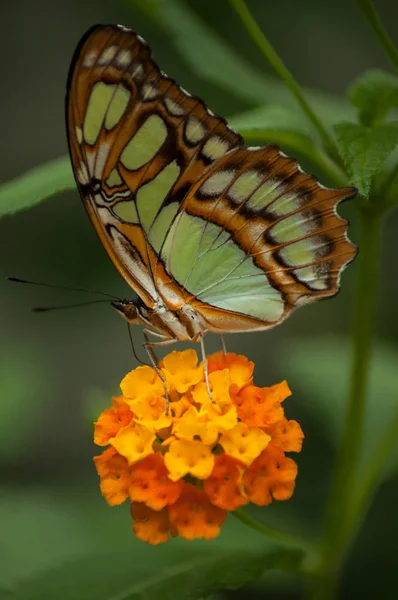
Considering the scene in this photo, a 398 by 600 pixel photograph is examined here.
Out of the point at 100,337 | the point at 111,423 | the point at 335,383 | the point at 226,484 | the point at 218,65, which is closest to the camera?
the point at 226,484

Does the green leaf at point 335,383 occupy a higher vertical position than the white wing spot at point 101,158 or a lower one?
lower

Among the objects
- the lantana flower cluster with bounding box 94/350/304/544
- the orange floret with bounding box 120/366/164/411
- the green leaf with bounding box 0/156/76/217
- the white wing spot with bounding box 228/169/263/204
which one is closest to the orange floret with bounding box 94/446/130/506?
the lantana flower cluster with bounding box 94/350/304/544

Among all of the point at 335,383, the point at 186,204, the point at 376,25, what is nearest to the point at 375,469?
the point at 186,204

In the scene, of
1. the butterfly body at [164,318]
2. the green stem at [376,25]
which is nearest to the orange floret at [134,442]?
the butterfly body at [164,318]

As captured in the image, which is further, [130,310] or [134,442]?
[130,310]

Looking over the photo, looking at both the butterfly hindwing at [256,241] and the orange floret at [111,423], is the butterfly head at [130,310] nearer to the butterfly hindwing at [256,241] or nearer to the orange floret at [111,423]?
the butterfly hindwing at [256,241]

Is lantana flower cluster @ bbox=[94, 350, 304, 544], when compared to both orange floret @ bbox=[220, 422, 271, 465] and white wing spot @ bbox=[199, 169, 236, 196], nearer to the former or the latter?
orange floret @ bbox=[220, 422, 271, 465]

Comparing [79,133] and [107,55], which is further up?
[107,55]

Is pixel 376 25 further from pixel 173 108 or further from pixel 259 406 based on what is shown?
pixel 259 406

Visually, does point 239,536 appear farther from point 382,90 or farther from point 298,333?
point 298,333
